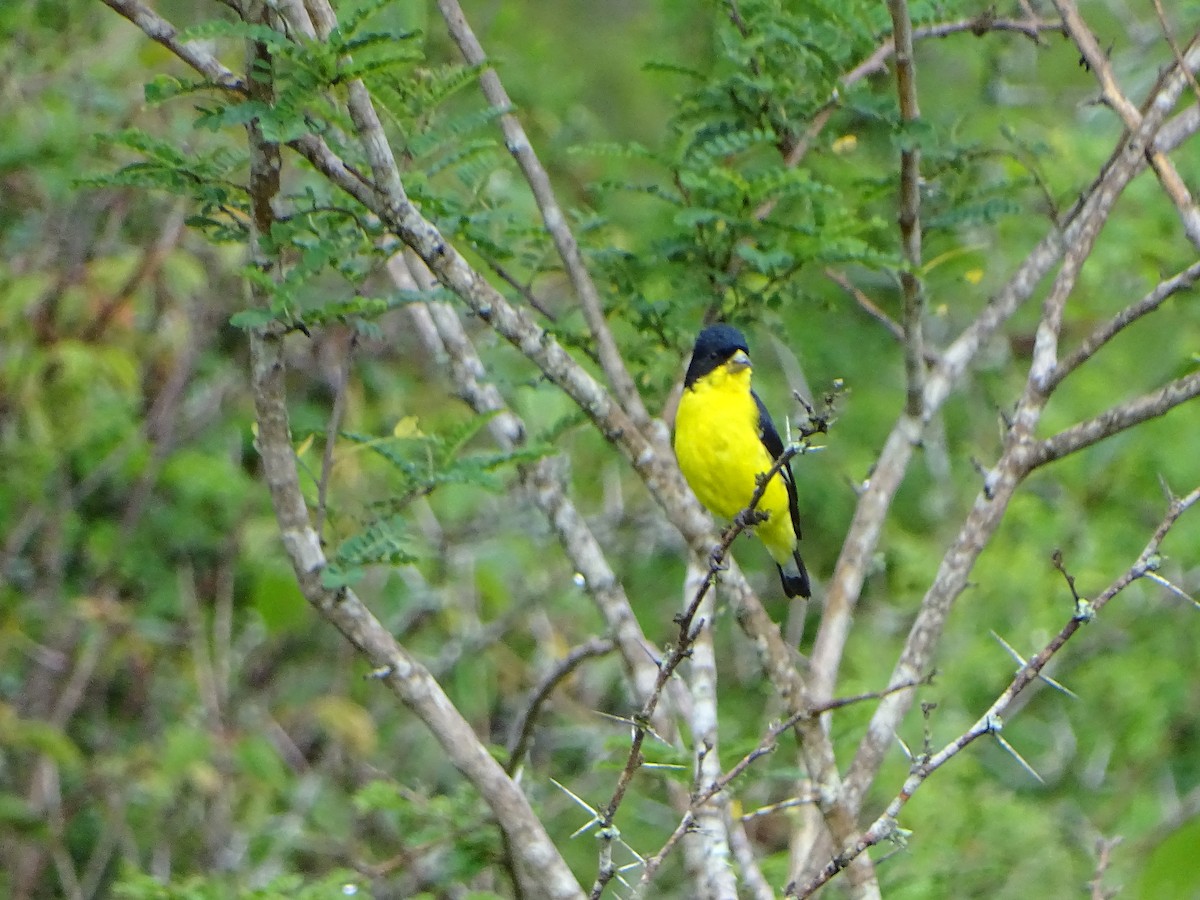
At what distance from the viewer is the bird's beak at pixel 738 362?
4.99m

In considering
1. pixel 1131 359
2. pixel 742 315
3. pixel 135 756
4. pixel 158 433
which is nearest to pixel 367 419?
pixel 158 433

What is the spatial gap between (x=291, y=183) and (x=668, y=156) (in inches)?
135

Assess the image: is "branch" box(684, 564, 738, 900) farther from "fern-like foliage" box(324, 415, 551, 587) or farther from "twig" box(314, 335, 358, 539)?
"twig" box(314, 335, 358, 539)

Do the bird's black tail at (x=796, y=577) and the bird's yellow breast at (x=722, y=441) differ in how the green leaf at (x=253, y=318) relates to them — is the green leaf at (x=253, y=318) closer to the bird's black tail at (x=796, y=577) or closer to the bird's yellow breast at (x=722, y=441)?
the bird's yellow breast at (x=722, y=441)

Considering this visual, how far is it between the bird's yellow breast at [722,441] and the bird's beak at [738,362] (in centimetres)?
4

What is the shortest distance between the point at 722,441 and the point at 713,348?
501mm

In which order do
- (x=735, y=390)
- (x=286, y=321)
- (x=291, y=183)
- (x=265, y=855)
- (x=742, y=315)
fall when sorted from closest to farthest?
1. (x=286, y=321)
2. (x=742, y=315)
3. (x=735, y=390)
4. (x=265, y=855)
5. (x=291, y=183)

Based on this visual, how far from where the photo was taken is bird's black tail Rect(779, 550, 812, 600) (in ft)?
19.8

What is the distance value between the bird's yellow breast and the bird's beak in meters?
0.04

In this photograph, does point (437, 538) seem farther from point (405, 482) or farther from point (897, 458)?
point (405, 482)

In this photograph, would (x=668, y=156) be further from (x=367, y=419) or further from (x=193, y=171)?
(x=367, y=419)

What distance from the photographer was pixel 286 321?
3025 millimetres

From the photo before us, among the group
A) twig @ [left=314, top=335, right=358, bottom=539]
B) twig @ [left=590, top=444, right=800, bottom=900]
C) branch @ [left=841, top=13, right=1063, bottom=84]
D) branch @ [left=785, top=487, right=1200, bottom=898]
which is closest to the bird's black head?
branch @ [left=841, top=13, right=1063, bottom=84]

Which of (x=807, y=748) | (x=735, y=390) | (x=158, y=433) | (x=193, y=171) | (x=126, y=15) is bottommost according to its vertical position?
(x=807, y=748)
